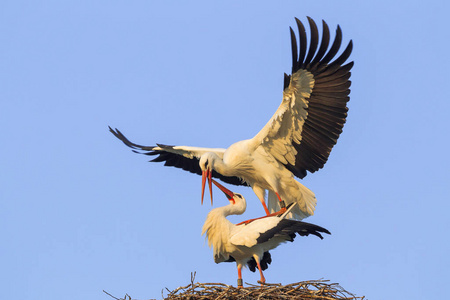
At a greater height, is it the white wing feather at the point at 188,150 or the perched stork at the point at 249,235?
the white wing feather at the point at 188,150

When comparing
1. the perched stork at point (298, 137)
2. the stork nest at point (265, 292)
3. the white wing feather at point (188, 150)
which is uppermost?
the white wing feather at point (188, 150)

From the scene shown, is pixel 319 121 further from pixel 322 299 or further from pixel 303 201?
pixel 322 299

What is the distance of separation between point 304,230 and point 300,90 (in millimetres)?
1636

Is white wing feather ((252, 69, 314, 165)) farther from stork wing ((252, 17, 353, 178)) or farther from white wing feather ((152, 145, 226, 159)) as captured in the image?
white wing feather ((152, 145, 226, 159))

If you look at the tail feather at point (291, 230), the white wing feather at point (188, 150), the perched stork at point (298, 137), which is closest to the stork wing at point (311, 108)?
the perched stork at point (298, 137)

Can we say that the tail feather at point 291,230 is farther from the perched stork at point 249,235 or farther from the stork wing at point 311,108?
the stork wing at point 311,108

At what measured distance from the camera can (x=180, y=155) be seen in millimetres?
12852

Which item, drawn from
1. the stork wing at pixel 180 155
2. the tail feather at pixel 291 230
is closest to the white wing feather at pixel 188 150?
the stork wing at pixel 180 155

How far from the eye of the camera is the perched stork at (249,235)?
10.4 m

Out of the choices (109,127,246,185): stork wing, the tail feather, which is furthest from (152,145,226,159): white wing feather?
the tail feather

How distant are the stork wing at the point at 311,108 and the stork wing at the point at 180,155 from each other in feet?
3.08

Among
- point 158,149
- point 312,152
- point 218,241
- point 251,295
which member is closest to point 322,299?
point 251,295

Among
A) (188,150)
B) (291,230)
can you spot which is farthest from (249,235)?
(188,150)

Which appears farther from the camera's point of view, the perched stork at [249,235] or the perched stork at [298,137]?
the perched stork at [298,137]
